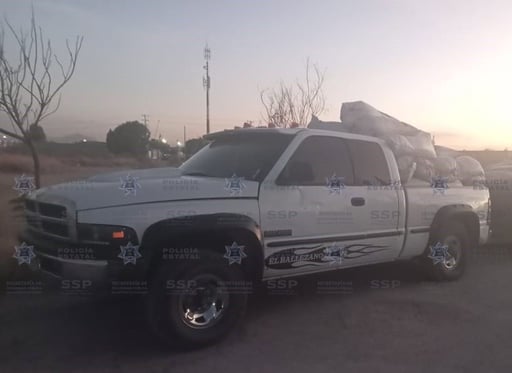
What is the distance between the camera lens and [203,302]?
13.5 ft

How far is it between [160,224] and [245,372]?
1.32 m

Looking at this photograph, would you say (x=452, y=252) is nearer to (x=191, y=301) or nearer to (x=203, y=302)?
(x=203, y=302)

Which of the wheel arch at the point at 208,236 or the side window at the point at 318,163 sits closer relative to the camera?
the wheel arch at the point at 208,236

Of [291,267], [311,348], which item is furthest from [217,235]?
[311,348]

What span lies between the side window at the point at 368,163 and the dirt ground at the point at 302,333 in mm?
1408

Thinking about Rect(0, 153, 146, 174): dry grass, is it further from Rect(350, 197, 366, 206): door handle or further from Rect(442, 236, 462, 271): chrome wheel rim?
Rect(442, 236, 462, 271): chrome wheel rim

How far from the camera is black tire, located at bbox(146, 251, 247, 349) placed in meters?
3.85

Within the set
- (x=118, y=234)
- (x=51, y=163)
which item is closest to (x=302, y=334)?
(x=118, y=234)

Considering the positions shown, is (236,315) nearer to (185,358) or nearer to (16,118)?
(185,358)

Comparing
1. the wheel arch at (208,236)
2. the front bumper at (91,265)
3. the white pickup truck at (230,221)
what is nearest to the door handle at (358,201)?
the white pickup truck at (230,221)

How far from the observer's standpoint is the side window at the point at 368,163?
17.3 ft

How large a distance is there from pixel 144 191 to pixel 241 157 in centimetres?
132

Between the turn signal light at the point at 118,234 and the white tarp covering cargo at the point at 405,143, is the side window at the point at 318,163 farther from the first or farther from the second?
the turn signal light at the point at 118,234

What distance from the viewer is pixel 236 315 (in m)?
4.24
